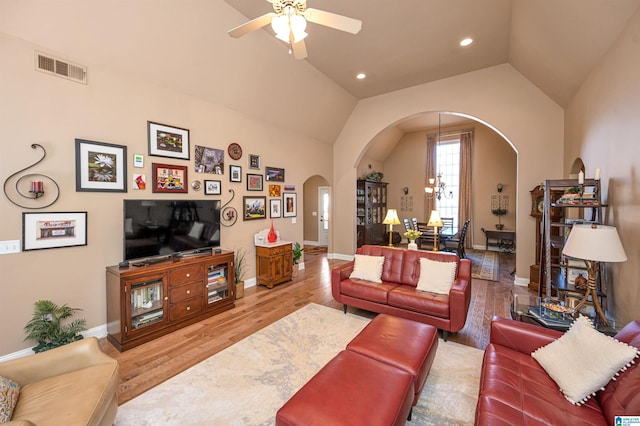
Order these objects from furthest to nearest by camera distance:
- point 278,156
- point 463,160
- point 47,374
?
point 463,160, point 278,156, point 47,374

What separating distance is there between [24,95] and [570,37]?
5993 mm

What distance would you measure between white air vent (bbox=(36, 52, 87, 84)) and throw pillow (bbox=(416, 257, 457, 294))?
15.4 feet

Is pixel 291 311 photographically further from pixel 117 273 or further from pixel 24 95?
pixel 24 95

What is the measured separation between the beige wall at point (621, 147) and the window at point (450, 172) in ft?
19.8

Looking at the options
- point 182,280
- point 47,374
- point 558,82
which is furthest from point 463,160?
point 47,374

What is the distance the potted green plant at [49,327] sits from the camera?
2.61 metres

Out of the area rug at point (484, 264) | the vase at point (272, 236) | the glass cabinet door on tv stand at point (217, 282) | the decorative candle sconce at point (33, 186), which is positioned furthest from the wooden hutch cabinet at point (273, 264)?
the area rug at point (484, 264)

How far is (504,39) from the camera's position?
423cm

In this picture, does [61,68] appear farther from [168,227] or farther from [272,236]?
[272,236]

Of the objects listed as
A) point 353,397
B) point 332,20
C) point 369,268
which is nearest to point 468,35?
point 332,20

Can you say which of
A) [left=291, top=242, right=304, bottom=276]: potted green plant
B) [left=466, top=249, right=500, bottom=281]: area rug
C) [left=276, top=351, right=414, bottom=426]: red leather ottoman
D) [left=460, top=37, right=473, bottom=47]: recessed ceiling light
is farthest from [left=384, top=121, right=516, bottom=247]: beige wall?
[left=276, top=351, right=414, bottom=426]: red leather ottoman

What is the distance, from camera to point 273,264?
16.1 ft

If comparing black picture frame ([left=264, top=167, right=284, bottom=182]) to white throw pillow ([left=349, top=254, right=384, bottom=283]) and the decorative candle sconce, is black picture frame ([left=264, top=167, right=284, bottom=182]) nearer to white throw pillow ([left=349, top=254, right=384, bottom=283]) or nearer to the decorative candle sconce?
white throw pillow ([left=349, top=254, right=384, bottom=283])

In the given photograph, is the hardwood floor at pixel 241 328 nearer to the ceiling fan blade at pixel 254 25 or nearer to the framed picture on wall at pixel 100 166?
the framed picture on wall at pixel 100 166
